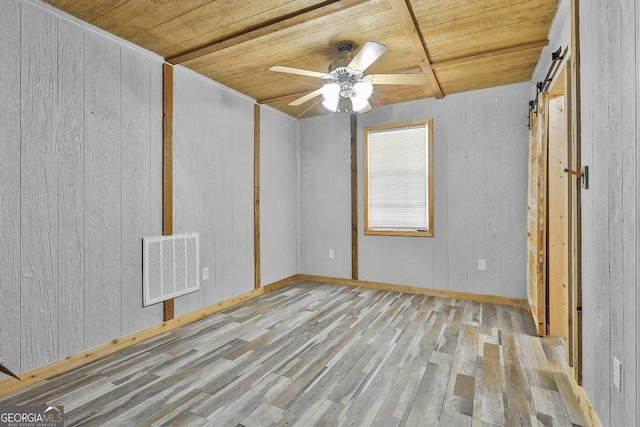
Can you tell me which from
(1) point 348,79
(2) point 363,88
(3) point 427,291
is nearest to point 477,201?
(3) point 427,291

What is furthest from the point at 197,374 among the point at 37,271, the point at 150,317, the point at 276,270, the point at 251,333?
the point at 276,270

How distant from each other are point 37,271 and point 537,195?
3.97 m

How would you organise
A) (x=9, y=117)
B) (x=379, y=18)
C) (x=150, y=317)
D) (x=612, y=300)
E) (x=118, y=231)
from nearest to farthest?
(x=612, y=300) → (x=9, y=117) → (x=379, y=18) → (x=118, y=231) → (x=150, y=317)

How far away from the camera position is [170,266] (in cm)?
295

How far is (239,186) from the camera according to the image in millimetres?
3803

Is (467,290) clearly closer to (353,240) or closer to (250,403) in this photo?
(353,240)

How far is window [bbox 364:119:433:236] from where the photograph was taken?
13.4ft

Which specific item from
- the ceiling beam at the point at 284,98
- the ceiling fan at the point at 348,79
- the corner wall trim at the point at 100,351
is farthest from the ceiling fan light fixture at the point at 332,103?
the corner wall trim at the point at 100,351

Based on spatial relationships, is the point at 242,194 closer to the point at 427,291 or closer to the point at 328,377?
the point at 328,377

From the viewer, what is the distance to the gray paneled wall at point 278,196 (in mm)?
4254

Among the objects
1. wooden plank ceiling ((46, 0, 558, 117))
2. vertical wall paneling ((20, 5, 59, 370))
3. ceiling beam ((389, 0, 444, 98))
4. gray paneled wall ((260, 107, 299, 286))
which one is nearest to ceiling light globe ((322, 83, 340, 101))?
wooden plank ceiling ((46, 0, 558, 117))

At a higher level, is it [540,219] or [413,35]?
[413,35]

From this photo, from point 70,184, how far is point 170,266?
1.08 meters

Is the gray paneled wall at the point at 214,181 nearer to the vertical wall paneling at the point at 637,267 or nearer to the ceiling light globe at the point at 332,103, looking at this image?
the ceiling light globe at the point at 332,103
